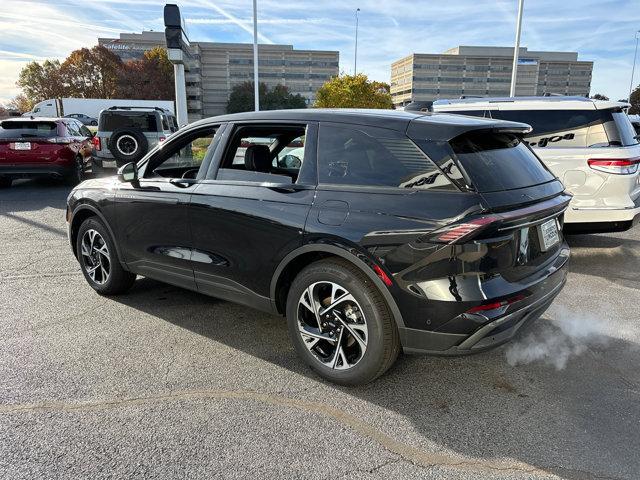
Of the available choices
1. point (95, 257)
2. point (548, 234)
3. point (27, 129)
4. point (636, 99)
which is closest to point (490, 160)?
point (548, 234)

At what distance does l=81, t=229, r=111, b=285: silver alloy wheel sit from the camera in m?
4.70

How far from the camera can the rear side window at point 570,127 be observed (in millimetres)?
5793

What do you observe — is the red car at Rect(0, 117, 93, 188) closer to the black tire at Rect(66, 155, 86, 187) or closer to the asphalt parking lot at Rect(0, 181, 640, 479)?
the black tire at Rect(66, 155, 86, 187)

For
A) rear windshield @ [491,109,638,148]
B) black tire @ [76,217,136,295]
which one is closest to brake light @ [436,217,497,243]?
black tire @ [76,217,136,295]

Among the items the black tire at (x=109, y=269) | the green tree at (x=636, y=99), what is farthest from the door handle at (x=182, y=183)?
the green tree at (x=636, y=99)

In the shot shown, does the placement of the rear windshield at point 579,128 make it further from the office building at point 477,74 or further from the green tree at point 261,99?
the office building at point 477,74

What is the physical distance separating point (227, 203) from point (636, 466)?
9.41 ft

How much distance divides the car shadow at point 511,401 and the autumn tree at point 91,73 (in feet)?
292

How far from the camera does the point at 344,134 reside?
10.3ft

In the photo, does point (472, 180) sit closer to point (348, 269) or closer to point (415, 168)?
point (415, 168)

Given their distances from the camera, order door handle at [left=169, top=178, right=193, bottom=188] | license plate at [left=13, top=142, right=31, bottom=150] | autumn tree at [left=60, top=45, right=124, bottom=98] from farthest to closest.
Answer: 1. autumn tree at [left=60, top=45, right=124, bottom=98]
2. license plate at [left=13, top=142, right=31, bottom=150]
3. door handle at [left=169, top=178, right=193, bottom=188]

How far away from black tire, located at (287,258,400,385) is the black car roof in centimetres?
89

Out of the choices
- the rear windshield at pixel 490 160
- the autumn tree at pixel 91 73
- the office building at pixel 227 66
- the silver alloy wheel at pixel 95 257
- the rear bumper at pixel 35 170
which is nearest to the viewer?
the rear windshield at pixel 490 160

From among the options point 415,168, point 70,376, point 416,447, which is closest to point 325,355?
point 416,447
